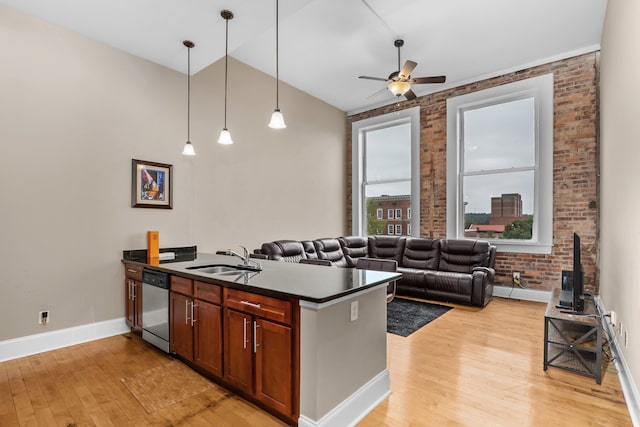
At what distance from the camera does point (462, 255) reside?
5383 millimetres

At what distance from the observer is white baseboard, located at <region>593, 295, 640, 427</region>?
2.04 m

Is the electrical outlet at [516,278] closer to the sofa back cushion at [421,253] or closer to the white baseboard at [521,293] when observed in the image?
the white baseboard at [521,293]

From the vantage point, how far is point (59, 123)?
3.31 metres

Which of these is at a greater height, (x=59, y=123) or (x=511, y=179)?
(x=59, y=123)

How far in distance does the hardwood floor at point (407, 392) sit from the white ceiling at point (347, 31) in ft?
10.9

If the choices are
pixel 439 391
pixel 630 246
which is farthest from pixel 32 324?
pixel 630 246

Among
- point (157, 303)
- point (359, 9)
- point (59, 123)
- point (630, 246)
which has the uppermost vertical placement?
point (359, 9)

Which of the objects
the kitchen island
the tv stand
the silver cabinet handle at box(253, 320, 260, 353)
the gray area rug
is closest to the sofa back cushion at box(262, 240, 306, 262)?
the gray area rug

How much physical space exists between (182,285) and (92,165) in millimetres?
1904

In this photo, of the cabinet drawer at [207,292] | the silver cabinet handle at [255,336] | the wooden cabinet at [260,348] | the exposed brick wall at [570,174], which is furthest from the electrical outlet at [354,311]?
the exposed brick wall at [570,174]

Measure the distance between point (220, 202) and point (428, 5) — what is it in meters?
3.72

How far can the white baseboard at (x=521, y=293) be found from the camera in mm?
4945

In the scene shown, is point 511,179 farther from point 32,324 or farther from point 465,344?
point 32,324

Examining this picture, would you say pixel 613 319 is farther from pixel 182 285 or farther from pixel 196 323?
pixel 182 285
